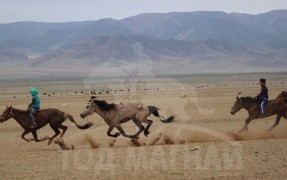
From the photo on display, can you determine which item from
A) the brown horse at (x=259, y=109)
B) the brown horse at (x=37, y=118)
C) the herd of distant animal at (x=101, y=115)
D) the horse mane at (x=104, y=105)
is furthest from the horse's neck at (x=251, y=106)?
the brown horse at (x=37, y=118)

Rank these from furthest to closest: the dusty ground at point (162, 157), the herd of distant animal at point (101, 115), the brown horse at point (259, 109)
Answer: the brown horse at point (259, 109)
the herd of distant animal at point (101, 115)
the dusty ground at point (162, 157)

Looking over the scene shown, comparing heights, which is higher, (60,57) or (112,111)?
(60,57)

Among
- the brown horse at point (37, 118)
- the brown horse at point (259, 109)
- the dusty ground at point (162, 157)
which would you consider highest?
the brown horse at point (259, 109)

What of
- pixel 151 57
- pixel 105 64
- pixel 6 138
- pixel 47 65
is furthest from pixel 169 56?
pixel 6 138

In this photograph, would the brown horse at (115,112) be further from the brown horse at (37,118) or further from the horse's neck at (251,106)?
the horse's neck at (251,106)

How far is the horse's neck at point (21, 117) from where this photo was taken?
15.5m

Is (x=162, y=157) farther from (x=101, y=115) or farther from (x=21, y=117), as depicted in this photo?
(x=21, y=117)

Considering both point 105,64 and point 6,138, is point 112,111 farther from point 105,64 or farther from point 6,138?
point 105,64

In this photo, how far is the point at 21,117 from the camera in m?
15.6

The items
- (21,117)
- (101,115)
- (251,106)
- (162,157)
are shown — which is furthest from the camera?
(251,106)

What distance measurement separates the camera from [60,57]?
172625 millimetres

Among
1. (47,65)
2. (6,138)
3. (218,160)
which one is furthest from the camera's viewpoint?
(47,65)

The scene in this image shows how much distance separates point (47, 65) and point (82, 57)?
693 inches

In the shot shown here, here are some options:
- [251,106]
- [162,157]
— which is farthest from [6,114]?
[251,106]
